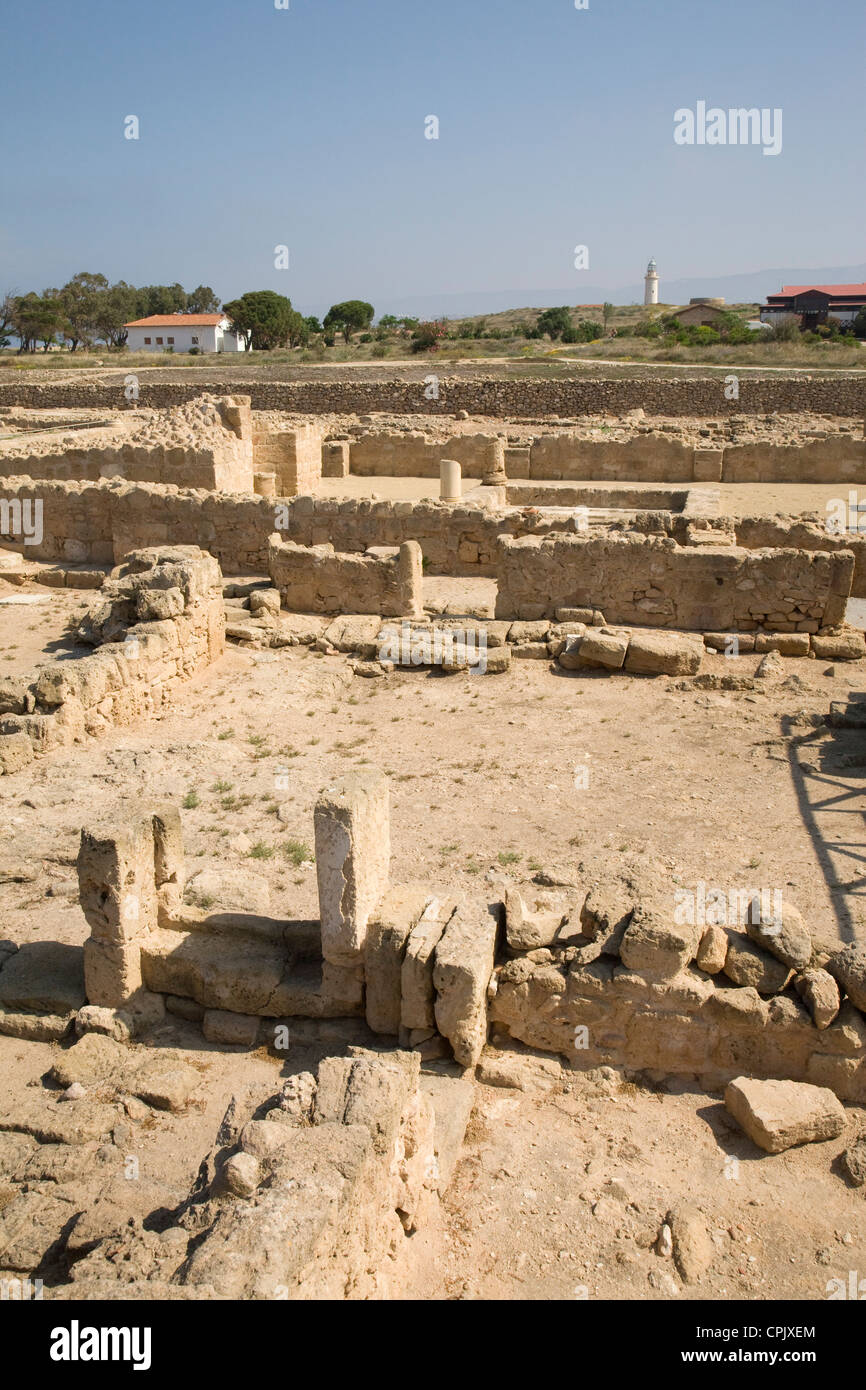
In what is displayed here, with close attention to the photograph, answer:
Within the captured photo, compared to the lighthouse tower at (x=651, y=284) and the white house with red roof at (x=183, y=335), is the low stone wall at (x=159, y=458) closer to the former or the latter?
the white house with red roof at (x=183, y=335)

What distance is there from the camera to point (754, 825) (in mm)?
8164

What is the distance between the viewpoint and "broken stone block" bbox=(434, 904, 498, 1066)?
5258 millimetres

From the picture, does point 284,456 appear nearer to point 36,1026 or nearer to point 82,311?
point 36,1026

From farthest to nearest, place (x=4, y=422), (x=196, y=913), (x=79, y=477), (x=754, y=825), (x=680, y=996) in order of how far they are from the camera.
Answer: (x=4, y=422) < (x=79, y=477) < (x=754, y=825) < (x=196, y=913) < (x=680, y=996)

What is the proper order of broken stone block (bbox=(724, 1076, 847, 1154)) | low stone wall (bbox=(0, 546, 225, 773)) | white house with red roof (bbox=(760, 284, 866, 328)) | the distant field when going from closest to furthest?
broken stone block (bbox=(724, 1076, 847, 1154)), low stone wall (bbox=(0, 546, 225, 773)), the distant field, white house with red roof (bbox=(760, 284, 866, 328))

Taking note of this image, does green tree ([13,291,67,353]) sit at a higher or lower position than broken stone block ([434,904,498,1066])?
higher

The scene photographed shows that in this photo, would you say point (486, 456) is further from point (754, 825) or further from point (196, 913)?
point (196, 913)

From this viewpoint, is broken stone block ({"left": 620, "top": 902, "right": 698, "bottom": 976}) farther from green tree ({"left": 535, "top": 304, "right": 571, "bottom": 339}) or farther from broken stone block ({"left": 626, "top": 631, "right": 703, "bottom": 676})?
green tree ({"left": 535, "top": 304, "right": 571, "bottom": 339})

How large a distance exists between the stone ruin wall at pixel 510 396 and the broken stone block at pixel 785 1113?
Result: 113ft

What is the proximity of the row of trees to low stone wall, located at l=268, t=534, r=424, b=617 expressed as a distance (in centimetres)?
7077

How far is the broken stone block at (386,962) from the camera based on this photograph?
18.2 feet

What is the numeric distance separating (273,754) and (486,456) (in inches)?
659

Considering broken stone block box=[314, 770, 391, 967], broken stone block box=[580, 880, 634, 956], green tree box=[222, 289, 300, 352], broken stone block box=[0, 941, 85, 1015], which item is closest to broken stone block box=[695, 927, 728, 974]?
broken stone block box=[580, 880, 634, 956]
